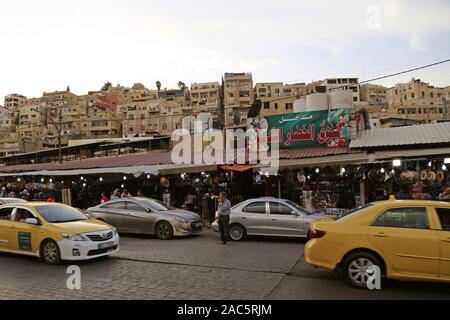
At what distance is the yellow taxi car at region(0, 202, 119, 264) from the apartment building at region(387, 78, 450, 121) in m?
71.8

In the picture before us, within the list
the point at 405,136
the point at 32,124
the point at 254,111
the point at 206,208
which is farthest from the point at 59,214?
the point at 32,124

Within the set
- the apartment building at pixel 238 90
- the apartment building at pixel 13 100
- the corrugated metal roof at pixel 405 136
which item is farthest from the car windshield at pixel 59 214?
the apartment building at pixel 13 100

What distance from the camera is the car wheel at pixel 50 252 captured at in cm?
891

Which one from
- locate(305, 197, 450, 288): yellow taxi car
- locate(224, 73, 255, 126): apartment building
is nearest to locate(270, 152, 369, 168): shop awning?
locate(305, 197, 450, 288): yellow taxi car

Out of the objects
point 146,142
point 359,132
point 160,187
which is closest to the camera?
point 359,132

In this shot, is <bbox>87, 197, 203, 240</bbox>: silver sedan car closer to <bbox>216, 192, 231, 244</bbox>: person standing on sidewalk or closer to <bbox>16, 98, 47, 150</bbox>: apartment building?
<bbox>216, 192, 231, 244</bbox>: person standing on sidewalk

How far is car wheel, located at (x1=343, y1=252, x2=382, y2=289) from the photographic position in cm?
670

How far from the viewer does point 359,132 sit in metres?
18.0

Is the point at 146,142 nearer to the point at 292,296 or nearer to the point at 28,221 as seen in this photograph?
the point at 28,221

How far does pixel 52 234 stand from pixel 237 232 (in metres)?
5.84

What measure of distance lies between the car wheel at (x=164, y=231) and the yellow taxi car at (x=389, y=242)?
6872 millimetres

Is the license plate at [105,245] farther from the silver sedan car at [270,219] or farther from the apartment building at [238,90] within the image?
the apartment building at [238,90]
